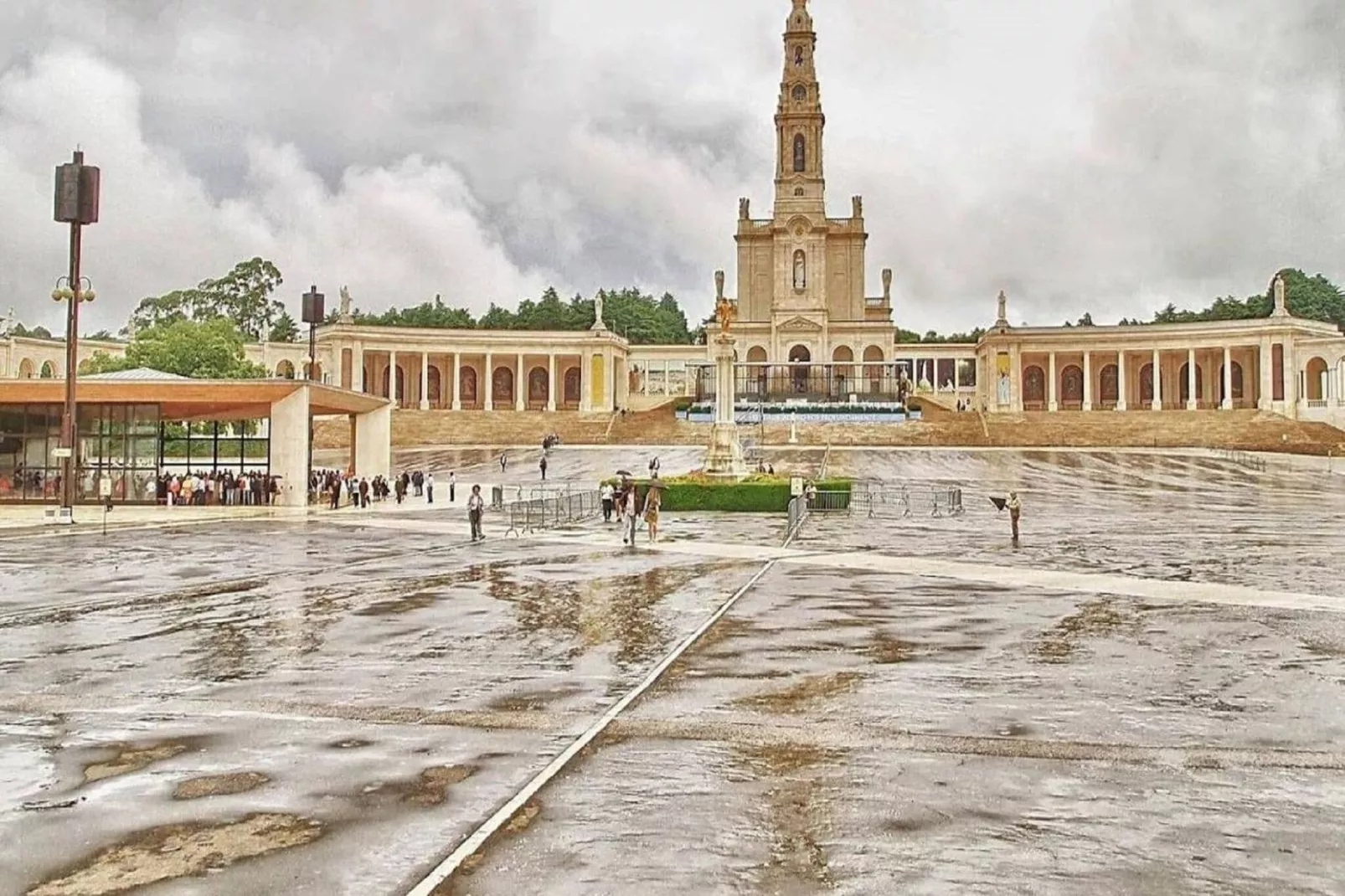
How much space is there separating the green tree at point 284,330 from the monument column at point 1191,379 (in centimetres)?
9804

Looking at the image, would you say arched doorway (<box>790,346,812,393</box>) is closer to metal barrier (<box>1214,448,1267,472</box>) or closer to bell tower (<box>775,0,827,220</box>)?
bell tower (<box>775,0,827,220</box>)

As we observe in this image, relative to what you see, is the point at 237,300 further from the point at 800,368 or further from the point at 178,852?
the point at 178,852

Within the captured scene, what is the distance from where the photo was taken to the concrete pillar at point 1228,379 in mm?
99375

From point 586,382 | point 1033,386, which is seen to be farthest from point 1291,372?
point 586,382

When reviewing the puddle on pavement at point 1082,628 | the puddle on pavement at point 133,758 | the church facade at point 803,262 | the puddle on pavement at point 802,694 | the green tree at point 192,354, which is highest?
the church facade at point 803,262

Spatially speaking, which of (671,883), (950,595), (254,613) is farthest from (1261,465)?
(671,883)

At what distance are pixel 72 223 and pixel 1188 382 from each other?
327ft

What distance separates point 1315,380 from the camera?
4065 inches

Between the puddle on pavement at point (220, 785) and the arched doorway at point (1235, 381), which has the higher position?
the arched doorway at point (1235, 381)

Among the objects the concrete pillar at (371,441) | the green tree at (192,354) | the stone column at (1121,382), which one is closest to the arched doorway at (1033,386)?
the stone column at (1121,382)

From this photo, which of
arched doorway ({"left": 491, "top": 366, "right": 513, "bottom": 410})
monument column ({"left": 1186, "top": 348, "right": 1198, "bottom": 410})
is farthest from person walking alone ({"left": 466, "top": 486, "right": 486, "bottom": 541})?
arched doorway ({"left": 491, "top": 366, "right": 513, "bottom": 410})

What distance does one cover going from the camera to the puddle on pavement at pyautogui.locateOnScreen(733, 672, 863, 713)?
34.2 ft

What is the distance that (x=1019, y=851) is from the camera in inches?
263

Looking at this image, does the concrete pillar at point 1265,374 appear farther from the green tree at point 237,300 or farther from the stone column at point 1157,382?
the green tree at point 237,300
